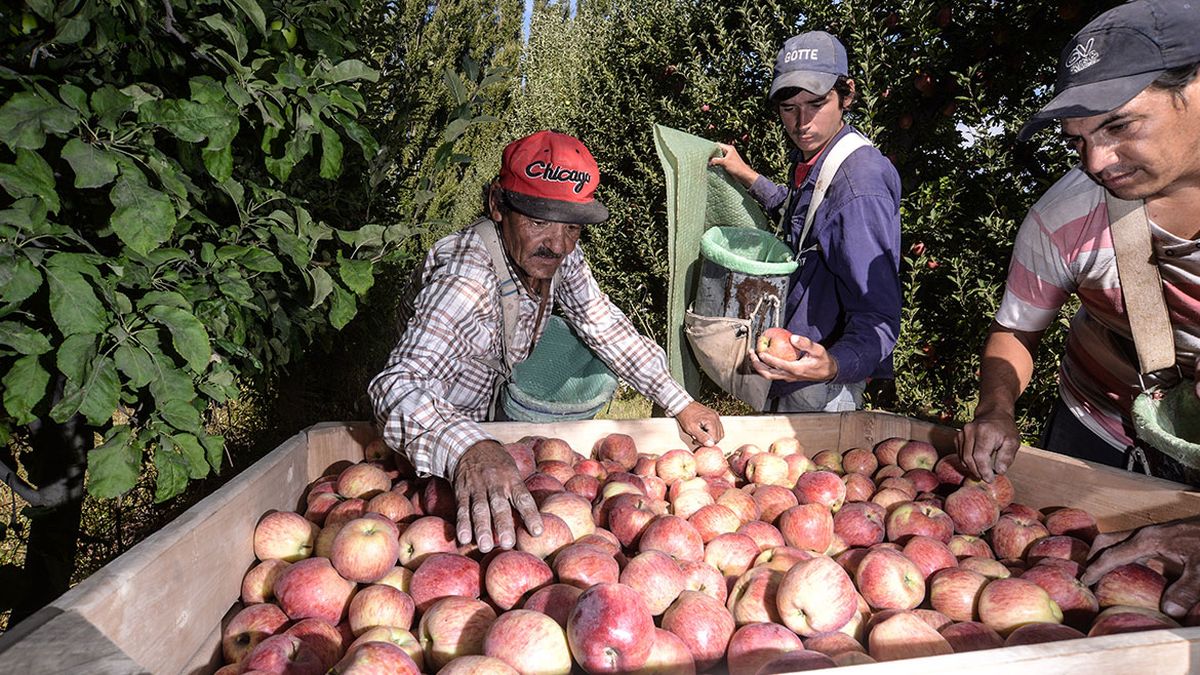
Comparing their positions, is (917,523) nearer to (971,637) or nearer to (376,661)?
(971,637)

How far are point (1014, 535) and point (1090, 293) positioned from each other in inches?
31.3

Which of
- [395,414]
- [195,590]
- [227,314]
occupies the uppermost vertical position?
[227,314]

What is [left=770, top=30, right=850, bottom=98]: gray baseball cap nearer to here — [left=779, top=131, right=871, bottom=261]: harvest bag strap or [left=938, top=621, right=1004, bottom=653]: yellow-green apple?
[left=779, top=131, right=871, bottom=261]: harvest bag strap

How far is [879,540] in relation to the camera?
1947 millimetres

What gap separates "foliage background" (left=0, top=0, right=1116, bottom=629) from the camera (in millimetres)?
1481

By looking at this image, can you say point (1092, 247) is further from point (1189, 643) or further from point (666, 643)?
point (666, 643)

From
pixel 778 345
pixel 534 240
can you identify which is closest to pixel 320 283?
pixel 534 240

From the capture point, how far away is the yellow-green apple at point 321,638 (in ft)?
4.63

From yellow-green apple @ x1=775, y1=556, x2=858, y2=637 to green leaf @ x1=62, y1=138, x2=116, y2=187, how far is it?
1.55 metres

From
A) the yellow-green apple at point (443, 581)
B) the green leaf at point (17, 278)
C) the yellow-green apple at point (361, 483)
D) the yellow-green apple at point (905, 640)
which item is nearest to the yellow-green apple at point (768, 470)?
the yellow-green apple at point (905, 640)

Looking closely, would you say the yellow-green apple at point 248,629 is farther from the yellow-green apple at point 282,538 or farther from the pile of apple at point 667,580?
the yellow-green apple at point 282,538

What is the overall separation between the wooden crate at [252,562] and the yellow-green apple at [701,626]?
0.45m

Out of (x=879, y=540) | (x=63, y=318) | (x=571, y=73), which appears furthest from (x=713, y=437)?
(x=571, y=73)

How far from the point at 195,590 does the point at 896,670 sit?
1.32 m
